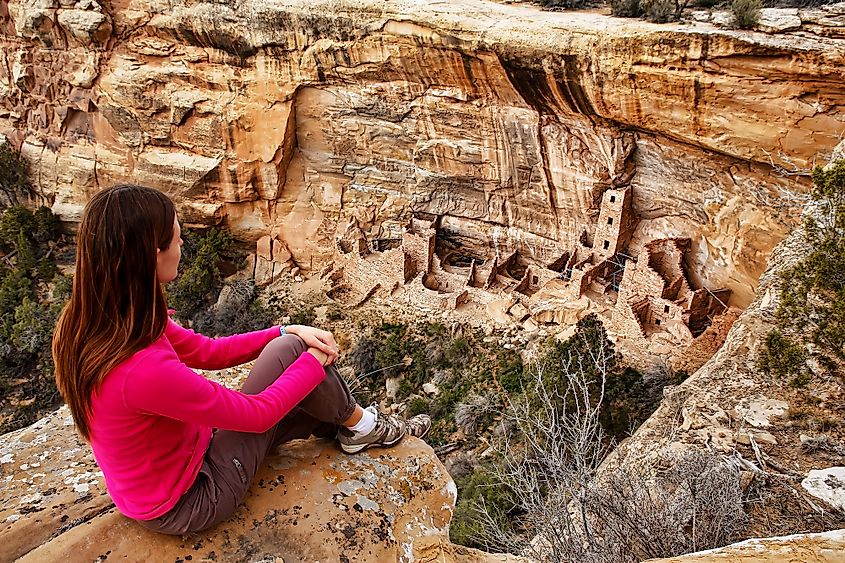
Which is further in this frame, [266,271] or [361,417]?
[266,271]

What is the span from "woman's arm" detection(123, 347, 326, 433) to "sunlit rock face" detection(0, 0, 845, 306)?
7.04 metres

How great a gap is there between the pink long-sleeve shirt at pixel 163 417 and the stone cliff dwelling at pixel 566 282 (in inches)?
301

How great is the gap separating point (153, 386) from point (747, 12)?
7.51 m

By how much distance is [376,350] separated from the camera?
450 inches

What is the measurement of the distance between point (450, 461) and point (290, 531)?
7.04 metres

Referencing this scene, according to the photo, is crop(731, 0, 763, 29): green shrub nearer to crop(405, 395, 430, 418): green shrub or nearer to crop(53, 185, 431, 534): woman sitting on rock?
crop(53, 185, 431, 534): woman sitting on rock

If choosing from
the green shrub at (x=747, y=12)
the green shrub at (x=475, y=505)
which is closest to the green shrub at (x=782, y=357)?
the green shrub at (x=475, y=505)

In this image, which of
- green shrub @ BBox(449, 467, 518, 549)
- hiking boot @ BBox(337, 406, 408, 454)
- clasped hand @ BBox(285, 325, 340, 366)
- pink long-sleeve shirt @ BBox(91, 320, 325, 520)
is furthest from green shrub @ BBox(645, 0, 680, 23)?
pink long-sleeve shirt @ BBox(91, 320, 325, 520)

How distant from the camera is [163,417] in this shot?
2074mm

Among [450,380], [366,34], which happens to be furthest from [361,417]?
[366,34]

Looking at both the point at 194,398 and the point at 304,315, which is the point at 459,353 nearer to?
the point at 304,315

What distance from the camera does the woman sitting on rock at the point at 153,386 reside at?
1.87m

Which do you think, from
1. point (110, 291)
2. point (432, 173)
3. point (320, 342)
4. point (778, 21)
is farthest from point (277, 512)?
point (432, 173)

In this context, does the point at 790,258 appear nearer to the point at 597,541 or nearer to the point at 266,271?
the point at 597,541
